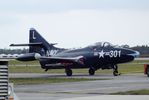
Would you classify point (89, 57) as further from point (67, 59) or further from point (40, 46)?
point (40, 46)

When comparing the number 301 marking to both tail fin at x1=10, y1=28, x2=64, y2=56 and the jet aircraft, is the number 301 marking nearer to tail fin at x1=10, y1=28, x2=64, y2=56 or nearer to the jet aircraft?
the jet aircraft

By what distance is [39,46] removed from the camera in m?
55.4

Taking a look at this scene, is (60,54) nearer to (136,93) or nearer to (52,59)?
(52,59)

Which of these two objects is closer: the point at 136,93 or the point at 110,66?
the point at 136,93

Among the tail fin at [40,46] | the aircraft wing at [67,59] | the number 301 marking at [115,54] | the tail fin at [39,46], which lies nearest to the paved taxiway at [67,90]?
the number 301 marking at [115,54]

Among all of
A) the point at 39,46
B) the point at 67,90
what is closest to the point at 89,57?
the point at 39,46

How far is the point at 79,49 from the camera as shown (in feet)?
167

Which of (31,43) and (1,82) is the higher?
(31,43)

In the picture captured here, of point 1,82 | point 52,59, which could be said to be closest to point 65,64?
point 52,59

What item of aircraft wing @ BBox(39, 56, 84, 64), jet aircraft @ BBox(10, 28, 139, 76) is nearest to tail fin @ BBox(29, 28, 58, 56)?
jet aircraft @ BBox(10, 28, 139, 76)

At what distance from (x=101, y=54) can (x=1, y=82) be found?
33.8 metres

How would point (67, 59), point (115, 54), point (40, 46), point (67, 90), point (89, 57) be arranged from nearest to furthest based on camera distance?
1. point (67, 90)
2. point (115, 54)
3. point (89, 57)
4. point (67, 59)
5. point (40, 46)

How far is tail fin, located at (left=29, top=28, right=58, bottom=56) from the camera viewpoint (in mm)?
55062

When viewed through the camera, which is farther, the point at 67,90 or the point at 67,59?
the point at 67,59
